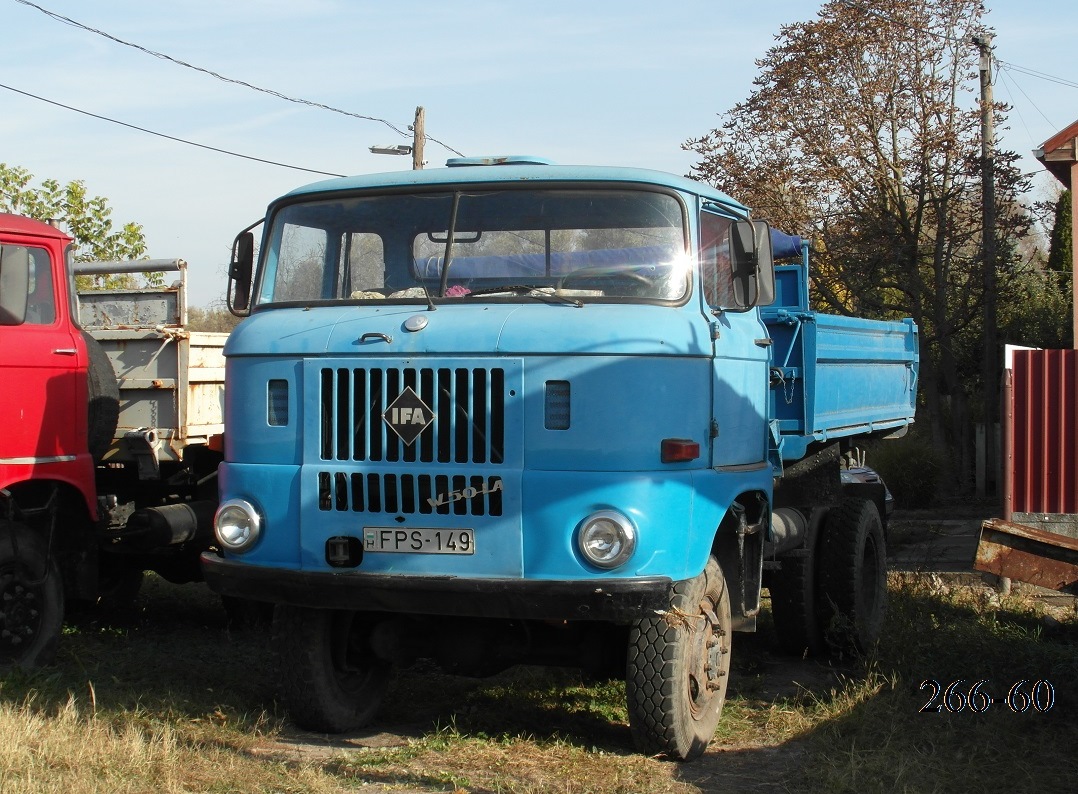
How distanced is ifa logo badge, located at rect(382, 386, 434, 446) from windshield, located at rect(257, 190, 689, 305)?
0.59m

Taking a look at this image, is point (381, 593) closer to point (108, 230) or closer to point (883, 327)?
point (883, 327)

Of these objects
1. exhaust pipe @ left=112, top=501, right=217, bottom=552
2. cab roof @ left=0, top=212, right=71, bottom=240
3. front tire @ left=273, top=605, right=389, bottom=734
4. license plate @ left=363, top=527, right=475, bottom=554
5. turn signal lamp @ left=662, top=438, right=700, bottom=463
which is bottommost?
front tire @ left=273, top=605, right=389, bottom=734

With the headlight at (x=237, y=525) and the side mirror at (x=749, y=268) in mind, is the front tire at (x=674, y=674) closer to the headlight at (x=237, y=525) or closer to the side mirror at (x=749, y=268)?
the side mirror at (x=749, y=268)

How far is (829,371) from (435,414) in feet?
10.1

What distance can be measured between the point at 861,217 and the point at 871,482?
1247cm

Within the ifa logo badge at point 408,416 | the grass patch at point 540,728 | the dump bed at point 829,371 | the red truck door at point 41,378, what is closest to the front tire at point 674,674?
the grass patch at point 540,728

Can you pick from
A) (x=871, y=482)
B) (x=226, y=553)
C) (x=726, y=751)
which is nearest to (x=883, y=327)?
(x=871, y=482)

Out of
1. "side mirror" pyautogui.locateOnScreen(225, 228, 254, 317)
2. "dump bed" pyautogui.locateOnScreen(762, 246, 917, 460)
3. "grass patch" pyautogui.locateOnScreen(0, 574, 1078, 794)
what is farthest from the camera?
"dump bed" pyautogui.locateOnScreen(762, 246, 917, 460)

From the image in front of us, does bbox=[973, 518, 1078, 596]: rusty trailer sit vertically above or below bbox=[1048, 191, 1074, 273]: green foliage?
below

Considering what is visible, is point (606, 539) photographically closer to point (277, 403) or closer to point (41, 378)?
point (277, 403)

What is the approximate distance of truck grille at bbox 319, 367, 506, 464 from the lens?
5.03 m

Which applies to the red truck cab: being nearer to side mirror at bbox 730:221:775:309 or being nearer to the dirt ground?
the dirt ground

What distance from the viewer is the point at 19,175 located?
53.2ft

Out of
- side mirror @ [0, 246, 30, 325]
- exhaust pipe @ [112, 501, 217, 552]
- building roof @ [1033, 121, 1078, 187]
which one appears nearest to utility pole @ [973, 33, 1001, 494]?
building roof @ [1033, 121, 1078, 187]
